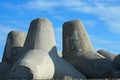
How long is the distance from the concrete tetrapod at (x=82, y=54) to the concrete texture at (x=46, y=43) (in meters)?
0.36

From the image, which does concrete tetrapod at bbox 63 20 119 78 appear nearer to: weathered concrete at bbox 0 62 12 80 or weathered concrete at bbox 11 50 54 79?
weathered concrete at bbox 11 50 54 79

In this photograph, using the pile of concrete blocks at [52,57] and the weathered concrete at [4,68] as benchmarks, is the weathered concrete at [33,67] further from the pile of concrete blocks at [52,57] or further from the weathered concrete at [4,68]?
the weathered concrete at [4,68]

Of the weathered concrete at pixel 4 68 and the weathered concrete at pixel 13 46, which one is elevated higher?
the weathered concrete at pixel 13 46

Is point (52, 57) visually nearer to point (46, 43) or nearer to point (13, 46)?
point (46, 43)

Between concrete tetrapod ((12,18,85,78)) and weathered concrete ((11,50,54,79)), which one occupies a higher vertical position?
concrete tetrapod ((12,18,85,78))

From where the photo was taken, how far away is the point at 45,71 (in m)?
7.19

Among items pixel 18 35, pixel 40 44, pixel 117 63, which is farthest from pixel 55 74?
pixel 18 35

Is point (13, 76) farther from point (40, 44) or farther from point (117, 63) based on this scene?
point (117, 63)

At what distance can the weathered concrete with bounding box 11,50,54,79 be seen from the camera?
6941mm

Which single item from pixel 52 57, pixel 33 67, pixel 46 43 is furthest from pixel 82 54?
pixel 33 67

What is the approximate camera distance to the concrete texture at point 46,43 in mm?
8195

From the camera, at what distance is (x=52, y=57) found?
845 centimetres

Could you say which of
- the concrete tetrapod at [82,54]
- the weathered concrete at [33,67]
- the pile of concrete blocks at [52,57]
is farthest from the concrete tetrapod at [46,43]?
the weathered concrete at [33,67]

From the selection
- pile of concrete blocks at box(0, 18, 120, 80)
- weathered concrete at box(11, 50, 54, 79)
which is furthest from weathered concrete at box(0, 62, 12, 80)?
weathered concrete at box(11, 50, 54, 79)
